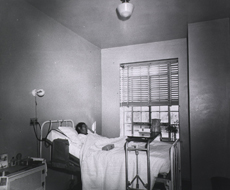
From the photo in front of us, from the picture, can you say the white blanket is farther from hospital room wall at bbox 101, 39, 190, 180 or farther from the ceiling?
the ceiling

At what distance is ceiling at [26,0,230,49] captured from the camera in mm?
3289

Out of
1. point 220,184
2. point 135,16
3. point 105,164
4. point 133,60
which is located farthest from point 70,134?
point 133,60

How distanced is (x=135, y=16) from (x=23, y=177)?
3.13m

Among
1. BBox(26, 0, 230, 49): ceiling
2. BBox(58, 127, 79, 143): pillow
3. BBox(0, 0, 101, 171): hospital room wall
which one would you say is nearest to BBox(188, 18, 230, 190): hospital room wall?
BBox(26, 0, 230, 49): ceiling

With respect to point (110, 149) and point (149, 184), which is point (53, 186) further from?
point (149, 184)

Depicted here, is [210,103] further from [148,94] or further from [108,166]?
[108,166]

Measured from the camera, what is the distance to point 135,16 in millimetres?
3764

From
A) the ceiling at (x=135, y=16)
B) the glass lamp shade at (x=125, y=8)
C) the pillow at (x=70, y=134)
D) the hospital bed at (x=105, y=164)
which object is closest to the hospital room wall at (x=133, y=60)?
the ceiling at (x=135, y=16)

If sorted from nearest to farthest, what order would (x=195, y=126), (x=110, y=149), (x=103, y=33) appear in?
(x=110, y=149), (x=195, y=126), (x=103, y=33)

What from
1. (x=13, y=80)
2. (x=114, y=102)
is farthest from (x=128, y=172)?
(x=114, y=102)

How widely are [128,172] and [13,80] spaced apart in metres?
2.08

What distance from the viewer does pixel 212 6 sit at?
3.40m

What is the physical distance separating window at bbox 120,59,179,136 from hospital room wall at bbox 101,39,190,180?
0.15 m

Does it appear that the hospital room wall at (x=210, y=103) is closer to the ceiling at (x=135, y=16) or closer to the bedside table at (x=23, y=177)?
the ceiling at (x=135, y=16)
